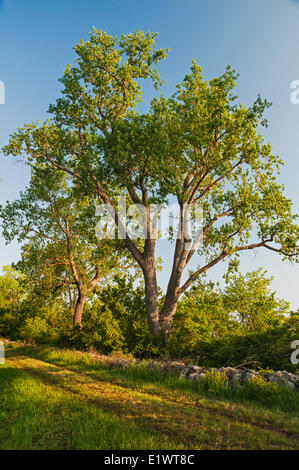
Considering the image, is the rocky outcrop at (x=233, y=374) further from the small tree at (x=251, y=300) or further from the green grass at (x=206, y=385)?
the small tree at (x=251, y=300)

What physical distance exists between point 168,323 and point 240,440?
10884mm

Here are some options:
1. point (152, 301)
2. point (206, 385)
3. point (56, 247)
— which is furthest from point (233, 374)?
point (56, 247)

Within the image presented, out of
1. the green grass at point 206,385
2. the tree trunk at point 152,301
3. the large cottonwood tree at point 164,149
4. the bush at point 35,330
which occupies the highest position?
the large cottonwood tree at point 164,149

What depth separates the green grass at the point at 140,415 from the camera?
14.3 ft

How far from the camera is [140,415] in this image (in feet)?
18.4

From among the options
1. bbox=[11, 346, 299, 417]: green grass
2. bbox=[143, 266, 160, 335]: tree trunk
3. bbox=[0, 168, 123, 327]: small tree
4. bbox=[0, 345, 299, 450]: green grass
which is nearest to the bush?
bbox=[0, 168, 123, 327]: small tree

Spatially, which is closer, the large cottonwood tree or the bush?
the large cottonwood tree

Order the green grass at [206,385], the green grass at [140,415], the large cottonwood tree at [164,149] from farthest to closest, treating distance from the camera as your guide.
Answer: the large cottonwood tree at [164,149], the green grass at [206,385], the green grass at [140,415]

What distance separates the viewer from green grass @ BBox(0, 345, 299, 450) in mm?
4359

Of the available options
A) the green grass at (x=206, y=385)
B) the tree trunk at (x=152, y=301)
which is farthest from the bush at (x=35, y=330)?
the green grass at (x=206, y=385)

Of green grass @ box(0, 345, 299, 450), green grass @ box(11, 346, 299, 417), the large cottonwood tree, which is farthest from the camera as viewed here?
the large cottonwood tree

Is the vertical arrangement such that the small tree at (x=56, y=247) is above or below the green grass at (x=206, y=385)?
above

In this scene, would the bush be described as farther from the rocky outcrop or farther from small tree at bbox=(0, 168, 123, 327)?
the rocky outcrop

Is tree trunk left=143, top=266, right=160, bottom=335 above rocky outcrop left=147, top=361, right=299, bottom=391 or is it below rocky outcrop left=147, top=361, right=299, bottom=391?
above
